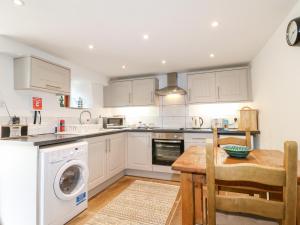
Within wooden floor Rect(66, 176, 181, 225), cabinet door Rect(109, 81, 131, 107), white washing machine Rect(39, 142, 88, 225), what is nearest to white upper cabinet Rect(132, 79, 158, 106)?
cabinet door Rect(109, 81, 131, 107)

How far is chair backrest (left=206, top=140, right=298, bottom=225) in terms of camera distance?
2.46 feet

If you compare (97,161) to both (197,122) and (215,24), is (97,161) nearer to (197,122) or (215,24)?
(197,122)

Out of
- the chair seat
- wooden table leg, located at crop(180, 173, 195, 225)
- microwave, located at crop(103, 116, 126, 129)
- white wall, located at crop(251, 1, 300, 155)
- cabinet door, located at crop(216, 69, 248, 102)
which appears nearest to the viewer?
the chair seat

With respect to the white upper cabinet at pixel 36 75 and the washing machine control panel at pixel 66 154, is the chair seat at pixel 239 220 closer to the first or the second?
the washing machine control panel at pixel 66 154

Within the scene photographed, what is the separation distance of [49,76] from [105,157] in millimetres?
1492

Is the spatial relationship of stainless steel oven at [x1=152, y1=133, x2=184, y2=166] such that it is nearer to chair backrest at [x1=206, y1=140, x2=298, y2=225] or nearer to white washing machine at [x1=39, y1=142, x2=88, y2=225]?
white washing machine at [x1=39, y1=142, x2=88, y2=225]

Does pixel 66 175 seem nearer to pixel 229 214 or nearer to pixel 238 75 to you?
pixel 229 214

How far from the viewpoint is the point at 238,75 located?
3180 mm

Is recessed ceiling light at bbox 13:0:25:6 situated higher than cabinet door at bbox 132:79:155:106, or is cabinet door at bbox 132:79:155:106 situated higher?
recessed ceiling light at bbox 13:0:25:6

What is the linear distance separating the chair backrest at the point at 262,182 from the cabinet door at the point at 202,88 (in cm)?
267

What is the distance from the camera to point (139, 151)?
3.42 meters

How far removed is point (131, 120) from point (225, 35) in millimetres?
2770

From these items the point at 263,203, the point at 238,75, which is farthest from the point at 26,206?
the point at 238,75

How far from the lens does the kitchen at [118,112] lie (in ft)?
5.71
